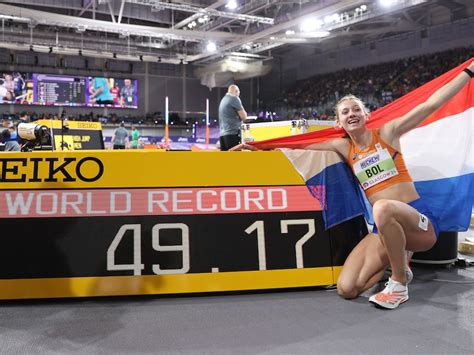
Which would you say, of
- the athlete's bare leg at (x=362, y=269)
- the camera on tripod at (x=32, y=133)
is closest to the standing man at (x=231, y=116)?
the camera on tripod at (x=32, y=133)

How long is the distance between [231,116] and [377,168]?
116 inches

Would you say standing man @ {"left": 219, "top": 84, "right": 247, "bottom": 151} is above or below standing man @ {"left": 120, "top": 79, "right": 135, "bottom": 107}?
below

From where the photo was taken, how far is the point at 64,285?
2537mm

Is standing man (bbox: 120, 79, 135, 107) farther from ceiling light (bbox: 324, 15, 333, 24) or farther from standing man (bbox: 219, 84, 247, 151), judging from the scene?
standing man (bbox: 219, 84, 247, 151)

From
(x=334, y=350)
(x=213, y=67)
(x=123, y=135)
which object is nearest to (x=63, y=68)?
(x=213, y=67)

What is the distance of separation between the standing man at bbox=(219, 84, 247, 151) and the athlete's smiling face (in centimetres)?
258

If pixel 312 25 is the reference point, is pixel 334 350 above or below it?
below

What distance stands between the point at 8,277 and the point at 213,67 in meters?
20.5

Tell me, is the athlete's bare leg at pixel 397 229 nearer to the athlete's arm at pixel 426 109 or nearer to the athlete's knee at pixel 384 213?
the athlete's knee at pixel 384 213

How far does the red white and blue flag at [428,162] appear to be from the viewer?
2863 mm

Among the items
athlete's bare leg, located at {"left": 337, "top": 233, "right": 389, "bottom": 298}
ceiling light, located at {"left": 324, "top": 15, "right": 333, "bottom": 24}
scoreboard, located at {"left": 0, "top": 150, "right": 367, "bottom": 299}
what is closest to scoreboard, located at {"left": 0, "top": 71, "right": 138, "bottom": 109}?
ceiling light, located at {"left": 324, "top": 15, "right": 333, "bottom": 24}

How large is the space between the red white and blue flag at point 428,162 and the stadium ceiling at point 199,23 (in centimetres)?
1012

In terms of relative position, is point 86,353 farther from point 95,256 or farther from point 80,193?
point 80,193

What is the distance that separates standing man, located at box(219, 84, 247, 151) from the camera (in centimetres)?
527
